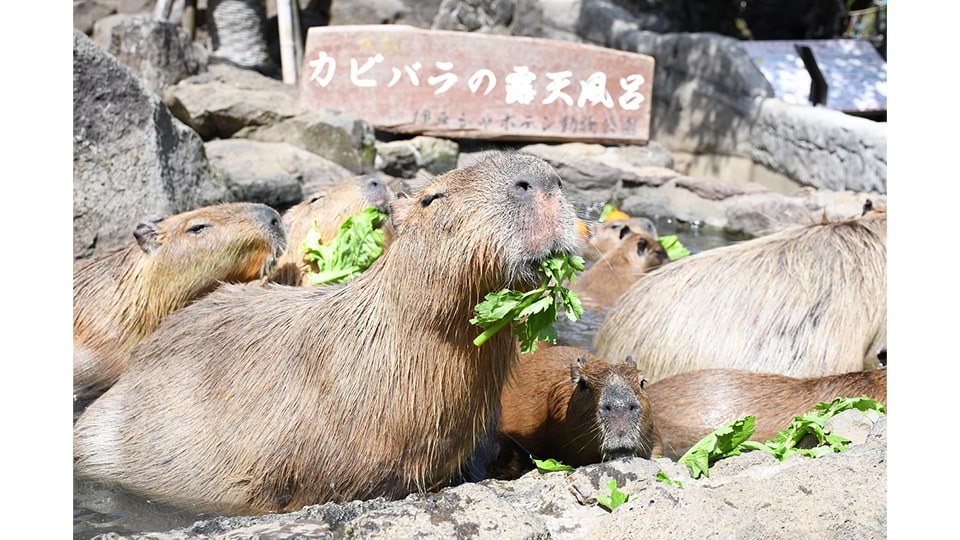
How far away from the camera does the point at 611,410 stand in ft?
12.5

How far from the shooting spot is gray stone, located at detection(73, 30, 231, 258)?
18.6 ft

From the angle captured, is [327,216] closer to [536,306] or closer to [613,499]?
[536,306]

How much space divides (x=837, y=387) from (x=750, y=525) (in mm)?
1840

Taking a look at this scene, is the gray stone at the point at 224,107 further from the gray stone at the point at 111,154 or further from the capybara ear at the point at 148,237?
the capybara ear at the point at 148,237

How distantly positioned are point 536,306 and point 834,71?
Answer: 11.1 meters

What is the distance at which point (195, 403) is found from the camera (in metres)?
3.58

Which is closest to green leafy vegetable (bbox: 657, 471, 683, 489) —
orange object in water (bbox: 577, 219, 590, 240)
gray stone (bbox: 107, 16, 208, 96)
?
orange object in water (bbox: 577, 219, 590, 240)

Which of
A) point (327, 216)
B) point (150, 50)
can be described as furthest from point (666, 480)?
point (150, 50)

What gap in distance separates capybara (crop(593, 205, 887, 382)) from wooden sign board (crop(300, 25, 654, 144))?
625cm

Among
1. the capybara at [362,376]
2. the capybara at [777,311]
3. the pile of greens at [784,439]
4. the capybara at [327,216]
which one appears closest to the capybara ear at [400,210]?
the capybara at [362,376]

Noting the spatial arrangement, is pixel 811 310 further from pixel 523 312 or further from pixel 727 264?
pixel 523 312

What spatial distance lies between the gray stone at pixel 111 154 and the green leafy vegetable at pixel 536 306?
363 cm

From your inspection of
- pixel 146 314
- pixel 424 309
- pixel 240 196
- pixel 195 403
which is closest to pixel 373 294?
pixel 424 309

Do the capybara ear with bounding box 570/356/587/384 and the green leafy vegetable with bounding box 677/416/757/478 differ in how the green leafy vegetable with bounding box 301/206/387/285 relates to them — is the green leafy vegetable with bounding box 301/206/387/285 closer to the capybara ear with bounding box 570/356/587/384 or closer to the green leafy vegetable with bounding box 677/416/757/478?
the capybara ear with bounding box 570/356/587/384
